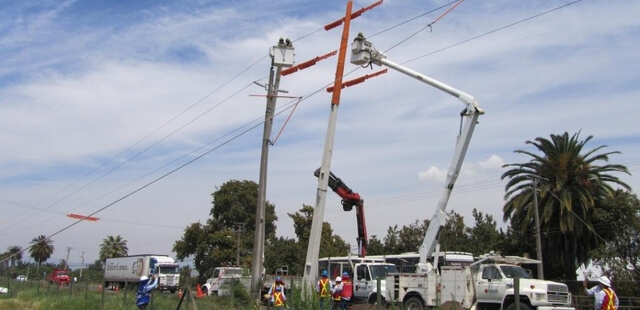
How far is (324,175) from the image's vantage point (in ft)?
→ 69.1

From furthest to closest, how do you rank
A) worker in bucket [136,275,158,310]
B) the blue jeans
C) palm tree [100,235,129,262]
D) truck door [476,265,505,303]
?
palm tree [100,235,129,262] → truck door [476,265,505,303] → the blue jeans → worker in bucket [136,275,158,310]

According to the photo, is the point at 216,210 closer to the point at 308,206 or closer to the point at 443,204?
the point at 308,206

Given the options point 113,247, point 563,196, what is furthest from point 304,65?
point 113,247

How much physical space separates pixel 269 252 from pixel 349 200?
28841 millimetres

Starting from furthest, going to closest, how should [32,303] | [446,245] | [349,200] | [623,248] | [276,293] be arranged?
1. [446,245]
2. [623,248]
3. [349,200]
4. [32,303]
5. [276,293]

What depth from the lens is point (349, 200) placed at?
1062 inches

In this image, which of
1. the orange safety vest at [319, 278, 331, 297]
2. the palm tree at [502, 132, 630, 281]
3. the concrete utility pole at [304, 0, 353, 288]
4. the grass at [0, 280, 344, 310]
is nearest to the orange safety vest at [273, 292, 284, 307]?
the grass at [0, 280, 344, 310]

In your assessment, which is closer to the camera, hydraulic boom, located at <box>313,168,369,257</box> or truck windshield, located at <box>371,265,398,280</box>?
truck windshield, located at <box>371,265,398,280</box>

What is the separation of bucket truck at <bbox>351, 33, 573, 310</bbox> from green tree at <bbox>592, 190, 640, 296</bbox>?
1588cm

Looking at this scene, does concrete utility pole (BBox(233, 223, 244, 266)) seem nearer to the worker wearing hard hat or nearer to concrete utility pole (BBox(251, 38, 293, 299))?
concrete utility pole (BBox(251, 38, 293, 299))

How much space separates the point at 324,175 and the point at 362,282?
561cm

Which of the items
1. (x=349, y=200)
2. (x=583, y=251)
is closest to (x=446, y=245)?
(x=583, y=251)

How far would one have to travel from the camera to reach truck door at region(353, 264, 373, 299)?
23953 millimetres

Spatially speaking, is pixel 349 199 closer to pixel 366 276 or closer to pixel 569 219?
pixel 366 276
